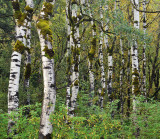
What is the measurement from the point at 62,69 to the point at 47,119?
1145 centimetres

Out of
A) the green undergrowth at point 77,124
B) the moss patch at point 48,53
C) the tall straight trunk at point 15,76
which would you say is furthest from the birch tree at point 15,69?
the moss patch at point 48,53

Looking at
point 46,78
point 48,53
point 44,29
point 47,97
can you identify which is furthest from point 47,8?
point 47,97

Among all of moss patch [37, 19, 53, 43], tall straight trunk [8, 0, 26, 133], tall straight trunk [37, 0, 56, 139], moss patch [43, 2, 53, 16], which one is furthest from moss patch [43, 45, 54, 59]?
tall straight trunk [8, 0, 26, 133]

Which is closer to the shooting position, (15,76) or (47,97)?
(47,97)

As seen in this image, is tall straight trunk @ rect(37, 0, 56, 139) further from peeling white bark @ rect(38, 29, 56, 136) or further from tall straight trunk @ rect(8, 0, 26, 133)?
tall straight trunk @ rect(8, 0, 26, 133)

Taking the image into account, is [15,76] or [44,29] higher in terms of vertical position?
[44,29]

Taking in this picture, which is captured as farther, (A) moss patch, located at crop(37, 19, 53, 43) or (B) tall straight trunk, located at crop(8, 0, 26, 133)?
(B) tall straight trunk, located at crop(8, 0, 26, 133)

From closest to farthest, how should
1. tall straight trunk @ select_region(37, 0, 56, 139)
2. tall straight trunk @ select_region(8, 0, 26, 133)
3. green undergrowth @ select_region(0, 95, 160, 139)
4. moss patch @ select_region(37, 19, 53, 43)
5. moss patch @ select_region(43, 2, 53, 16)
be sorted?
1. tall straight trunk @ select_region(37, 0, 56, 139)
2. green undergrowth @ select_region(0, 95, 160, 139)
3. moss patch @ select_region(37, 19, 53, 43)
4. moss patch @ select_region(43, 2, 53, 16)
5. tall straight trunk @ select_region(8, 0, 26, 133)

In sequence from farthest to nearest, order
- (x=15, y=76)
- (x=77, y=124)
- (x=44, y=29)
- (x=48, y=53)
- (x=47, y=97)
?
(x=15, y=76), (x=77, y=124), (x=44, y=29), (x=48, y=53), (x=47, y=97)

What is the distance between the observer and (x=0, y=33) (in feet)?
56.0

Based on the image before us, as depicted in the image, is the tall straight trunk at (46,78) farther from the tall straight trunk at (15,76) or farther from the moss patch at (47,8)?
the tall straight trunk at (15,76)

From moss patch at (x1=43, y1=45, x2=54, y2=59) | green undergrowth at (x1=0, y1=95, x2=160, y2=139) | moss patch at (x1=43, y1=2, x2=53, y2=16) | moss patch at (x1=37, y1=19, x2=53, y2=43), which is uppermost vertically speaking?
moss patch at (x1=43, y1=2, x2=53, y2=16)

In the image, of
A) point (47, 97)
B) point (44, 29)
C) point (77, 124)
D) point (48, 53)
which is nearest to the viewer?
point (47, 97)

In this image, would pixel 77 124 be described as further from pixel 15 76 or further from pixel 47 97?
pixel 15 76
